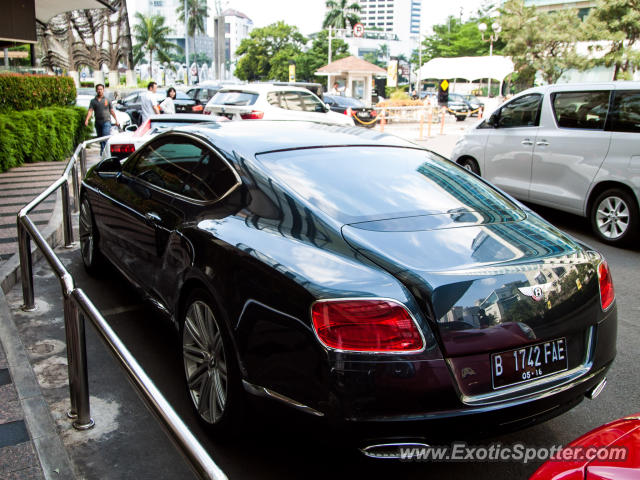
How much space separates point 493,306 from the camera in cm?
254

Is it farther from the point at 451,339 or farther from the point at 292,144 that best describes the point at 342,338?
the point at 292,144

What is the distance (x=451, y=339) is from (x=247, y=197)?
4.52 feet

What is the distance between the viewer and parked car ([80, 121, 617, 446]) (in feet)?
8.00

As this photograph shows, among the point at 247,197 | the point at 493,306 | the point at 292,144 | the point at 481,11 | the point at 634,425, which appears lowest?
the point at 634,425

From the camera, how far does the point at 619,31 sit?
27.9 metres

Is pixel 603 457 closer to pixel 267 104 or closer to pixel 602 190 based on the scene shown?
pixel 602 190

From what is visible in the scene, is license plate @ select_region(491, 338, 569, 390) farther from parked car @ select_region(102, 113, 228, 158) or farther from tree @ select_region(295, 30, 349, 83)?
tree @ select_region(295, 30, 349, 83)

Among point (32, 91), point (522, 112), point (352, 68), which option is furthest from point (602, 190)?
point (352, 68)

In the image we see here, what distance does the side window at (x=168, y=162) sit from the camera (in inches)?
156

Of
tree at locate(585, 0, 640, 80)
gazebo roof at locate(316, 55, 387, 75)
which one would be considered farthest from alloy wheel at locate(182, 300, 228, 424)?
gazebo roof at locate(316, 55, 387, 75)

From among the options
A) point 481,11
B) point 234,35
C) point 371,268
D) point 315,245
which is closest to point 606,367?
point 371,268

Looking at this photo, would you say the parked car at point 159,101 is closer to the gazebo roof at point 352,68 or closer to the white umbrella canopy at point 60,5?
the white umbrella canopy at point 60,5

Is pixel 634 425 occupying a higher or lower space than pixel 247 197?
lower

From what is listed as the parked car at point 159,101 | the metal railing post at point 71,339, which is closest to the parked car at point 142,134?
the metal railing post at point 71,339
